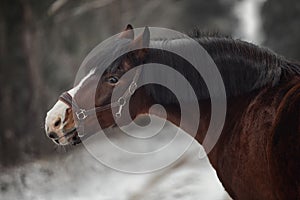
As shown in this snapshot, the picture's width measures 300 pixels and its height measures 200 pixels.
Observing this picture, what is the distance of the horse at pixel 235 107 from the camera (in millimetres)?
3281

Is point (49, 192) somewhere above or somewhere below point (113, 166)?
below

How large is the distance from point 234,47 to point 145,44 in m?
0.55

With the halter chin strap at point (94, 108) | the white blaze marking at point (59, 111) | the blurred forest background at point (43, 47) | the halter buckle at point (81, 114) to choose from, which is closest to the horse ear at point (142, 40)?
the halter chin strap at point (94, 108)

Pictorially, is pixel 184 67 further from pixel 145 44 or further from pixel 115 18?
pixel 115 18

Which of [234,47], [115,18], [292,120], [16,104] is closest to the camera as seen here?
[292,120]

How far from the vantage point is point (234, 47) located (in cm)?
355

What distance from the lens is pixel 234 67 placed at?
352cm

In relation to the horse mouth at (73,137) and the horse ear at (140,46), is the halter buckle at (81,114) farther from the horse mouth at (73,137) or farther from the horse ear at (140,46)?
the horse ear at (140,46)

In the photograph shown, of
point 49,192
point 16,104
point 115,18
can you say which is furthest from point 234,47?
point 115,18

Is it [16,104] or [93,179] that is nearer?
[93,179]

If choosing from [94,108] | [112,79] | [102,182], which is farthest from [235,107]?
[102,182]

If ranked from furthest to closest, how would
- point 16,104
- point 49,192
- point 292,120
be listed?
point 16,104, point 49,192, point 292,120

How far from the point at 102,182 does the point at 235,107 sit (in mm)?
4191

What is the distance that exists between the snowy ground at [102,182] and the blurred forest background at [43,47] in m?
0.73
